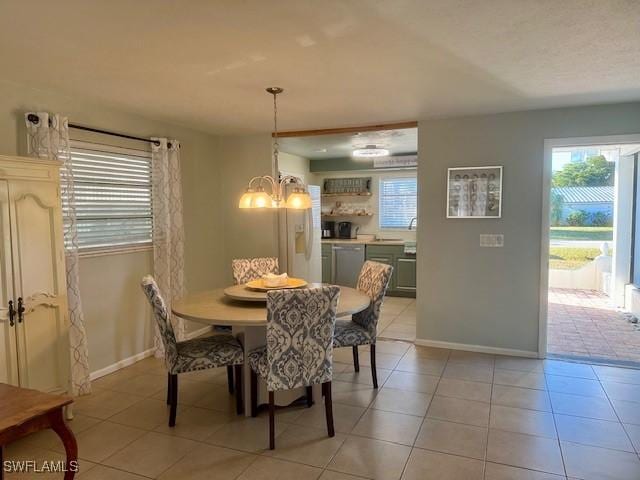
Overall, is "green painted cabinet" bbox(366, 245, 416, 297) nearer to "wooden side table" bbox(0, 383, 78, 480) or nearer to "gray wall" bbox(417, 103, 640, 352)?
"gray wall" bbox(417, 103, 640, 352)

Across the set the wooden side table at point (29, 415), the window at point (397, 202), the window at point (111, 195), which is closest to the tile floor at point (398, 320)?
the window at point (397, 202)

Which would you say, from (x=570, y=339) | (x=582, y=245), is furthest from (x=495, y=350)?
(x=582, y=245)

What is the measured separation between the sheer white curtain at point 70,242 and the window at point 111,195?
0.15 metres

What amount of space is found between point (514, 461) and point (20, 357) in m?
2.97

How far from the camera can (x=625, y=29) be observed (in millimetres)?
2164

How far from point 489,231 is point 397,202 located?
11.0ft

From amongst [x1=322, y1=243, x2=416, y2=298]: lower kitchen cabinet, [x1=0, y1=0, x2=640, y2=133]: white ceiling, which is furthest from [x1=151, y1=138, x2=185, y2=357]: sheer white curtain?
[x1=322, y1=243, x2=416, y2=298]: lower kitchen cabinet

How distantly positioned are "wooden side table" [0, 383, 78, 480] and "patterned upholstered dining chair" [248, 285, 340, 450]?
1.05m

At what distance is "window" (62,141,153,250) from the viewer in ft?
11.6

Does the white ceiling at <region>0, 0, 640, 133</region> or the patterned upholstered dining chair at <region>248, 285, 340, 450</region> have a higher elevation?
the white ceiling at <region>0, 0, 640, 133</region>

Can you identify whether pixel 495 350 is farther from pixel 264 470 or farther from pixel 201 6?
pixel 201 6

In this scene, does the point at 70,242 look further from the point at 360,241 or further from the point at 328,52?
the point at 360,241

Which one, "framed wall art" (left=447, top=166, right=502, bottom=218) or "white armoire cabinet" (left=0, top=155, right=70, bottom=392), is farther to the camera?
"framed wall art" (left=447, top=166, right=502, bottom=218)

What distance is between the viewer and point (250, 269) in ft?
13.4
